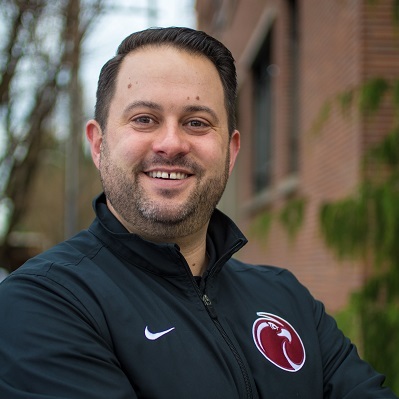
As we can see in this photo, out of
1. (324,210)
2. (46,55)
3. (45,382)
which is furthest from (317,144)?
(45,382)

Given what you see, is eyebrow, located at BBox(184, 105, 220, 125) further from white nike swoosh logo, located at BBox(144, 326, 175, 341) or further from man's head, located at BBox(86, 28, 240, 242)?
white nike swoosh logo, located at BBox(144, 326, 175, 341)

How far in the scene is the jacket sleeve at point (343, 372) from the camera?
6.86 feet

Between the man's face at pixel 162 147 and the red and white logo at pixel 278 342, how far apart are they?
35cm

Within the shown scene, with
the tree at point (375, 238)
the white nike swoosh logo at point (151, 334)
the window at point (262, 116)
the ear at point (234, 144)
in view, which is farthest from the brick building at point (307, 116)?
the white nike swoosh logo at point (151, 334)

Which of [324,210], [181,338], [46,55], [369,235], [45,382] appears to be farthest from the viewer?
[46,55]

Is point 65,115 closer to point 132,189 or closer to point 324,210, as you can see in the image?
point 324,210

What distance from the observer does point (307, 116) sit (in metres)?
8.48

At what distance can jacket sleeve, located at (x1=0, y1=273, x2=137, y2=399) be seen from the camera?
5.17 ft

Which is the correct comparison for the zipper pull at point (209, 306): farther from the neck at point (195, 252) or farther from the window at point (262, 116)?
the window at point (262, 116)

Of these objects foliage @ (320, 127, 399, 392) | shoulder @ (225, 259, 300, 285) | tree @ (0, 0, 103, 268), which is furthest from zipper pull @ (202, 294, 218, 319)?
tree @ (0, 0, 103, 268)

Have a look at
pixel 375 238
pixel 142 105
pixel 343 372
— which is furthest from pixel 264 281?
pixel 375 238

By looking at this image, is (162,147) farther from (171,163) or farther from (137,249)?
(137,249)

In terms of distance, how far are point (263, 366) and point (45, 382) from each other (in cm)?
66

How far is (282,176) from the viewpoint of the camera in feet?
32.4
